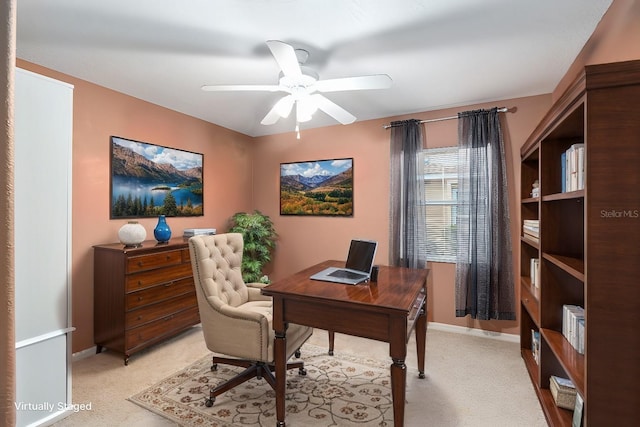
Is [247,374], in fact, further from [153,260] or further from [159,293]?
[153,260]

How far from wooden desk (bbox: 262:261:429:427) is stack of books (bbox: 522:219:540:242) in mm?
1098

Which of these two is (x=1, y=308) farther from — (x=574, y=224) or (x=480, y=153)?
(x=480, y=153)

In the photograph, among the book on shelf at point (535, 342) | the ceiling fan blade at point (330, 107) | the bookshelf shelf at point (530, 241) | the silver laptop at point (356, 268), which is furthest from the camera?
the book on shelf at point (535, 342)

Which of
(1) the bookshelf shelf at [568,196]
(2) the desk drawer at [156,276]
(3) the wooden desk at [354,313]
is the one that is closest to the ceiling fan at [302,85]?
(1) the bookshelf shelf at [568,196]

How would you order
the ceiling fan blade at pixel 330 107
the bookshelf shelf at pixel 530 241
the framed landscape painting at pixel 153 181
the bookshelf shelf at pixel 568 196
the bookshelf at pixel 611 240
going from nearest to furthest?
1. the bookshelf at pixel 611 240
2. the bookshelf shelf at pixel 568 196
3. the ceiling fan blade at pixel 330 107
4. the bookshelf shelf at pixel 530 241
5. the framed landscape painting at pixel 153 181

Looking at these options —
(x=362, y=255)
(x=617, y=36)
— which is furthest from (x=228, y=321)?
(x=617, y=36)

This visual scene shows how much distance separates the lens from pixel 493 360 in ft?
9.23

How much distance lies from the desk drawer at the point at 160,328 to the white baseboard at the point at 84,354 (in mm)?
521

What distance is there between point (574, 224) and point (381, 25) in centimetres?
184

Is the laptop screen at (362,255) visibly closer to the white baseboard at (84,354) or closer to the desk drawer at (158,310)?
the desk drawer at (158,310)

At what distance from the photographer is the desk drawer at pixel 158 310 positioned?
2.71m

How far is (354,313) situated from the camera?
1.68 m

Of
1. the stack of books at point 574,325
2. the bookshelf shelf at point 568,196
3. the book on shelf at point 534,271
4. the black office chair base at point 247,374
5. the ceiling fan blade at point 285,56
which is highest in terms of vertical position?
the ceiling fan blade at point 285,56

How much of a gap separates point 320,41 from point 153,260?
2.37m
